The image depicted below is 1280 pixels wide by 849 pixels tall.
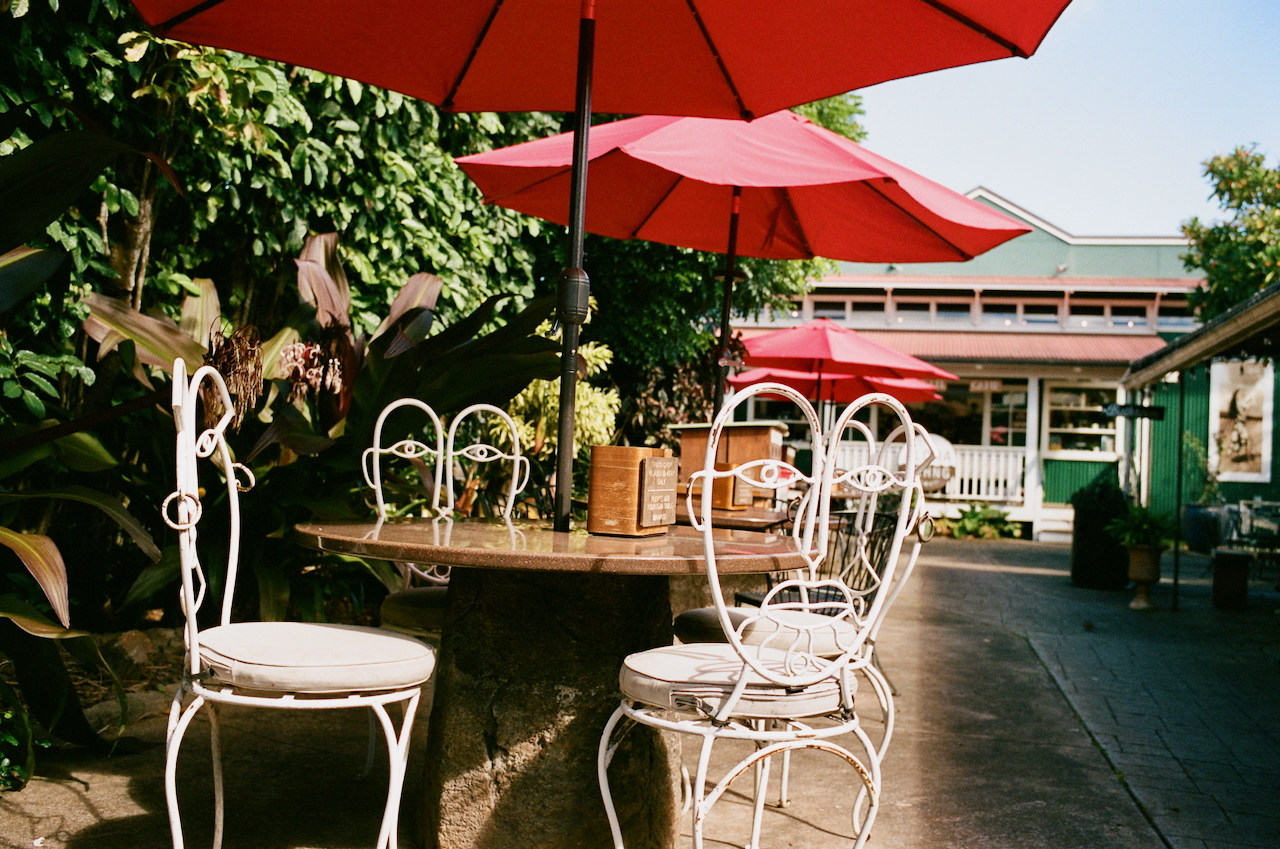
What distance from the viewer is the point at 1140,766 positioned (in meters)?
3.68

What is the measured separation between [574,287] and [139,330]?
1.95 m

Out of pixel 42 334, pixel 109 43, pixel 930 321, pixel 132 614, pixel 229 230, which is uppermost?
pixel 930 321

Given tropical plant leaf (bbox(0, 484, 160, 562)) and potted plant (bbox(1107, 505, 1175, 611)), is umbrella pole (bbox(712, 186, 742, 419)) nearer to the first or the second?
tropical plant leaf (bbox(0, 484, 160, 562))

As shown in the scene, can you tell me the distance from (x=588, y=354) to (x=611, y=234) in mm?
2367

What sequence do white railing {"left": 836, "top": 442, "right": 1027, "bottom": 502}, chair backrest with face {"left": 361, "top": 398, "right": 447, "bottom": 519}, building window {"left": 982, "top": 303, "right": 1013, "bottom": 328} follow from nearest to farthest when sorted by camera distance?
chair backrest with face {"left": 361, "top": 398, "right": 447, "bottom": 519}
white railing {"left": 836, "top": 442, "right": 1027, "bottom": 502}
building window {"left": 982, "top": 303, "right": 1013, "bottom": 328}

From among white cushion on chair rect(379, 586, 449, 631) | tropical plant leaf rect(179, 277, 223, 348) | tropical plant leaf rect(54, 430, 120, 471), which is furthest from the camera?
tropical plant leaf rect(179, 277, 223, 348)

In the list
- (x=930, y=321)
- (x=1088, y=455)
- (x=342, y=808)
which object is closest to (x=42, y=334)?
(x=342, y=808)

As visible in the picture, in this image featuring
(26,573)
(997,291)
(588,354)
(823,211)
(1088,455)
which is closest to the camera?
(26,573)

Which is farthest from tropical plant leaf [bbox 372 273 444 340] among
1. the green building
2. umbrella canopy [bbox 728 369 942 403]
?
the green building

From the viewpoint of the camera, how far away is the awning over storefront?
6.77 meters

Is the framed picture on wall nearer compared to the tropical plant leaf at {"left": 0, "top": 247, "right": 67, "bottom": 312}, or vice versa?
the tropical plant leaf at {"left": 0, "top": 247, "right": 67, "bottom": 312}

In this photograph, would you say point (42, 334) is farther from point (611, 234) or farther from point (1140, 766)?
point (1140, 766)

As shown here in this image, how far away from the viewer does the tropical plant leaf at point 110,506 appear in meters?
2.71

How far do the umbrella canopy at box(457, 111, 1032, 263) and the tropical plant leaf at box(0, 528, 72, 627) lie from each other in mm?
1970
